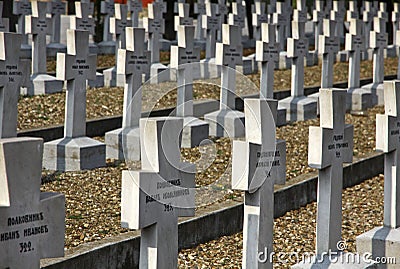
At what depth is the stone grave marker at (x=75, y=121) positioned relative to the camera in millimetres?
9156

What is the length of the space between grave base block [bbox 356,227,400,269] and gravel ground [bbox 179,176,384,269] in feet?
1.86

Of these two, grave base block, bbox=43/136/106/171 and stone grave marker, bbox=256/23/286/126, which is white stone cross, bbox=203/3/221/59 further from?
grave base block, bbox=43/136/106/171

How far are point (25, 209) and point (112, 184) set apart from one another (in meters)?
4.24

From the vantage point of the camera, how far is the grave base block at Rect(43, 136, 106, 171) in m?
9.12

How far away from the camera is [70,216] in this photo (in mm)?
7340

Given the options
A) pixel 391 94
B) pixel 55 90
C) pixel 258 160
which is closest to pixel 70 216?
pixel 258 160

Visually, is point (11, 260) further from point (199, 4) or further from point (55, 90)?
point (199, 4)

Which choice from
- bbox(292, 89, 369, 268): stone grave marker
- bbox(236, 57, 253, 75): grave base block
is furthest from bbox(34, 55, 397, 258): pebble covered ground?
bbox(236, 57, 253, 75): grave base block

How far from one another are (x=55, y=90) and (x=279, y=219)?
5.03 meters

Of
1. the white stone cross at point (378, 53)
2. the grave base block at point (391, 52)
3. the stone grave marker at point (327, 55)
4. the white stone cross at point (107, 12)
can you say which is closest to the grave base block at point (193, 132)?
the stone grave marker at point (327, 55)

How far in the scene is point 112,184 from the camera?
28.0 feet

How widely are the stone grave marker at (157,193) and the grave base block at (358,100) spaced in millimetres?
8648

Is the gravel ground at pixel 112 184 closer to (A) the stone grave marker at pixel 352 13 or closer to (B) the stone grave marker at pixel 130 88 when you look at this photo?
(B) the stone grave marker at pixel 130 88

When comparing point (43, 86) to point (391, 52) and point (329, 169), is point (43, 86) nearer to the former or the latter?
point (329, 169)
